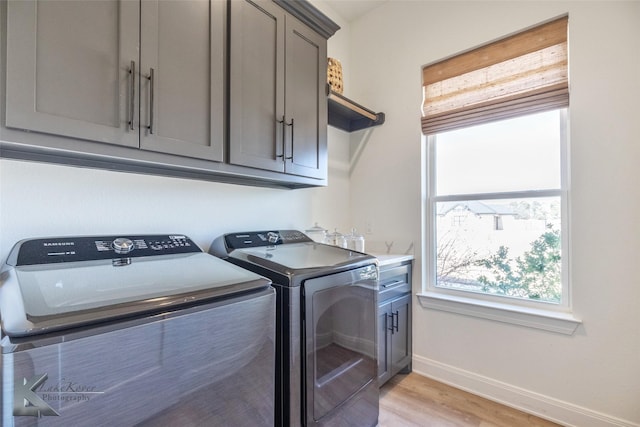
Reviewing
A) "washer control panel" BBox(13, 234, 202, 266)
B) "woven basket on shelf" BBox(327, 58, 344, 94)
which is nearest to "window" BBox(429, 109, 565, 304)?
"woven basket on shelf" BBox(327, 58, 344, 94)

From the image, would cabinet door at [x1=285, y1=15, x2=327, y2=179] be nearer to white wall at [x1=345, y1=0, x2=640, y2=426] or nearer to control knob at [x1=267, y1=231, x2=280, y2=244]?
control knob at [x1=267, y1=231, x2=280, y2=244]

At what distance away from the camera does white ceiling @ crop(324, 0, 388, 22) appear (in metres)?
2.58

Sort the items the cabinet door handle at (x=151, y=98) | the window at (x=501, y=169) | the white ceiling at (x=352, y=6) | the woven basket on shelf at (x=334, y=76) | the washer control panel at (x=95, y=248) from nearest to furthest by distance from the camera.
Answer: the washer control panel at (x=95, y=248) < the cabinet door handle at (x=151, y=98) < the window at (x=501, y=169) < the woven basket on shelf at (x=334, y=76) < the white ceiling at (x=352, y=6)

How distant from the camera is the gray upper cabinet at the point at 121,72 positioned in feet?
2.91

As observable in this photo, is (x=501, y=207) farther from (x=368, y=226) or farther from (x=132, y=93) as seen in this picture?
(x=132, y=93)

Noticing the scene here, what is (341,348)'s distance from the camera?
1.45m

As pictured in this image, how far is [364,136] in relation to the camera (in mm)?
2699

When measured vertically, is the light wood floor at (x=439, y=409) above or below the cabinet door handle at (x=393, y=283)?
below

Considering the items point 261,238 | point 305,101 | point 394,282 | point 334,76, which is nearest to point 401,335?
point 394,282

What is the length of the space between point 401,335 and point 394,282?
1.45 ft

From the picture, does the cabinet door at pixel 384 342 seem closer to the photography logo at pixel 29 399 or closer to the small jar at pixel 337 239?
the small jar at pixel 337 239

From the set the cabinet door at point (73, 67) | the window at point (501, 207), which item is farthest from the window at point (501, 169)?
the cabinet door at point (73, 67)

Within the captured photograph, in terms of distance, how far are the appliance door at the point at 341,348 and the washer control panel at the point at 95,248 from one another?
2.23 ft

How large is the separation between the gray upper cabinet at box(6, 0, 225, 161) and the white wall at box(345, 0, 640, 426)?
6.17 ft
